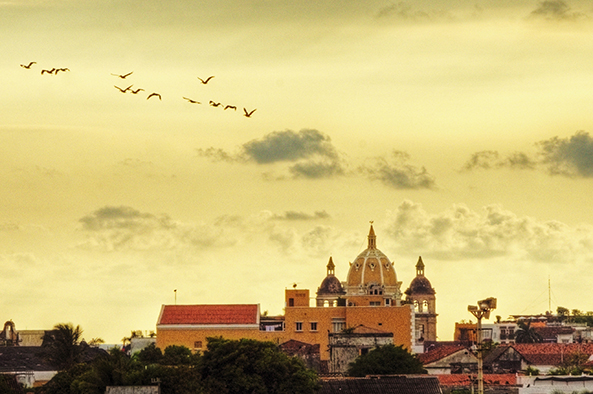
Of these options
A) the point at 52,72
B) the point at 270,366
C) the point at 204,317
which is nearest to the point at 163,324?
the point at 204,317

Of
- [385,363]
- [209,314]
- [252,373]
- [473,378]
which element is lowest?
[252,373]

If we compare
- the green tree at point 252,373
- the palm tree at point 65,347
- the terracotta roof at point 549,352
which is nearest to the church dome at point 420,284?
the terracotta roof at point 549,352

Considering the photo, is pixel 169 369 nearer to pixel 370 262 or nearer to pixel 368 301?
pixel 368 301

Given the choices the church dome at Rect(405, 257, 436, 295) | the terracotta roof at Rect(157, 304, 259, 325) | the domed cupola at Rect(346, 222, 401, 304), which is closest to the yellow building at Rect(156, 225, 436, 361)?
the terracotta roof at Rect(157, 304, 259, 325)

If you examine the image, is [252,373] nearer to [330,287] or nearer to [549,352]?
[549,352]

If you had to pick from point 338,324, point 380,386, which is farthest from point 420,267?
point 380,386

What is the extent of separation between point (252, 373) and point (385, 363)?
68.9 feet

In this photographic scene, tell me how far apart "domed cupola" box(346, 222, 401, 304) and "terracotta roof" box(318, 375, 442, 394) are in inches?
2828

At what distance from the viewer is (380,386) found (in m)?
83.6

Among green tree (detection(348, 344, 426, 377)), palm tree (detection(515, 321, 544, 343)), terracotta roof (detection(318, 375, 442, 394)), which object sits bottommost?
terracotta roof (detection(318, 375, 442, 394))

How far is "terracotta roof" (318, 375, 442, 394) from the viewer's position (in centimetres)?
8288

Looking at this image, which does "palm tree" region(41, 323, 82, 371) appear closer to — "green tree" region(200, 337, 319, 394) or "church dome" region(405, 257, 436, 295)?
"green tree" region(200, 337, 319, 394)

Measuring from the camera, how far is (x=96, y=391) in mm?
71125

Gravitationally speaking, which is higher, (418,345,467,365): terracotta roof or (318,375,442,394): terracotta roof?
(418,345,467,365): terracotta roof
